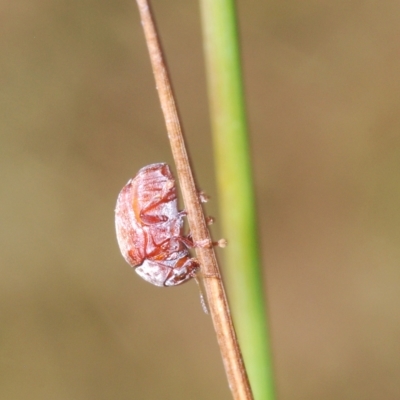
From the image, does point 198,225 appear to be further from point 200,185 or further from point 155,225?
point 200,185

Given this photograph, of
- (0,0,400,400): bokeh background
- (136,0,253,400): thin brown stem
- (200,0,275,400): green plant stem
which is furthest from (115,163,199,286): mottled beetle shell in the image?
(0,0,400,400): bokeh background

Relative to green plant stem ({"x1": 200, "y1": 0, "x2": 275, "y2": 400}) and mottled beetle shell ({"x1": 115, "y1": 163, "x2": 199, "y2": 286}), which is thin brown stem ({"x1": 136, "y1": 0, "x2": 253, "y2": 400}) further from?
mottled beetle shell ({"x1": 115, "y1": 163, "x2": 199, "y2": 286})

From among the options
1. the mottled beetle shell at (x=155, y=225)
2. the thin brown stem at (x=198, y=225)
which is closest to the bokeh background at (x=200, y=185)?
the mottled beetle shell at (x=155, y=225)

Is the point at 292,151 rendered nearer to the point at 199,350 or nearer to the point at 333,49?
the point at 333,49

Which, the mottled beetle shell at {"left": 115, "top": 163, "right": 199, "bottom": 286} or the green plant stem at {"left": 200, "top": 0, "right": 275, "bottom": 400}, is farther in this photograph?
the mottled beetle shell at {"left": 115, "top": 163, "right": 199, "bottom": 286}

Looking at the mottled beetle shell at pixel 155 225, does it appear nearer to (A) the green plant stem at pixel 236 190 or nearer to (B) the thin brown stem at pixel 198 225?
(A) the green plant stem at pixel 236 190

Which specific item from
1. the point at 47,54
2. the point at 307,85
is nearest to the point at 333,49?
the point at 307,85
